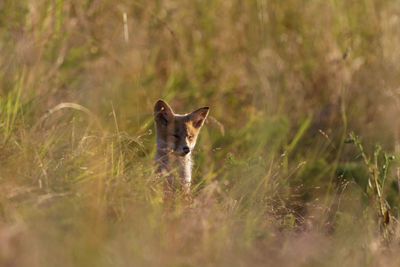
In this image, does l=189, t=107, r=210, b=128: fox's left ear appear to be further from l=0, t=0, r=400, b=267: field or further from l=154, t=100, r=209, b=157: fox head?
l=0, t=0, r=400, b=267: field

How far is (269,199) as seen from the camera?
3.80 metres

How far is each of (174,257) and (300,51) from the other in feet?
15.6

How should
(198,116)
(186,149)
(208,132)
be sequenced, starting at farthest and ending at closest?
(208,132)
(198,116)
(186,149)

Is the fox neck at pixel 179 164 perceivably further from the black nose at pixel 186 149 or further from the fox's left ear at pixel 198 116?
the fox's left ear at pixel 198 116

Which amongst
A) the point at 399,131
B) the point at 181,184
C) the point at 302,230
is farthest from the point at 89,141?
the point at 399,131

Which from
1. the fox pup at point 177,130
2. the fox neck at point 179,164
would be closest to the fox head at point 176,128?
the fox pup at point 177,130

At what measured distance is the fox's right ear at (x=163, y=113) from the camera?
15.7 feet

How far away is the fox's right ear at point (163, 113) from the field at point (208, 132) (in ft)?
0.54

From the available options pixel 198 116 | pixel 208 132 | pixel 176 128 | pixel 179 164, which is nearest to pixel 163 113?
pixel 176 128

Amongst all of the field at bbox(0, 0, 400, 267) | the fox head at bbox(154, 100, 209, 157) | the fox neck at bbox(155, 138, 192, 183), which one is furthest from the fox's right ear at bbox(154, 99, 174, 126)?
the fox neck at bbox(155, 138, 192, 183)

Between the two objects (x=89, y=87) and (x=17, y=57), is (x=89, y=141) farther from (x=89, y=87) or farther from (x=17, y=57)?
(x=89, y=87)

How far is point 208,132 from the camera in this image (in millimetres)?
5922

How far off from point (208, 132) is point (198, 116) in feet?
2.60

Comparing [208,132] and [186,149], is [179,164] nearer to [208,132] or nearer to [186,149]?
[186,149]
